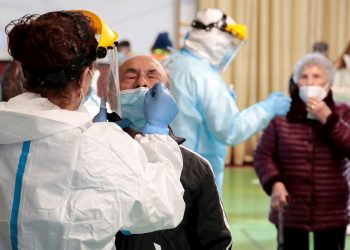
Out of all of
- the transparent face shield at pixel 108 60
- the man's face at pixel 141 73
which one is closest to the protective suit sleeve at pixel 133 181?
the transparent face shield at pixel 108 60

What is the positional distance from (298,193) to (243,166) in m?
6.15

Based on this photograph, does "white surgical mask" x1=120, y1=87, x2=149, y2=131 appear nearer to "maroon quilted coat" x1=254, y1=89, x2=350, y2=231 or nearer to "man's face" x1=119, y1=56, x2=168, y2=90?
"man's face" x1=119, y1=56, x2=168, y2=90

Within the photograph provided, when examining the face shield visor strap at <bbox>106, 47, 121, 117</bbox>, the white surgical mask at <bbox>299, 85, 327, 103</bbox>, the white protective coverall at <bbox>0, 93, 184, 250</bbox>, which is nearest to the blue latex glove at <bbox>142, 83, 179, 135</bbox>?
the face shield visor strap at <bbox>106, 47, 121, 117</bbox>

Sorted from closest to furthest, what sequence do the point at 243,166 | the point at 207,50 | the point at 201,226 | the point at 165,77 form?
the point at 201,226 → the point at 165,77 → the point at 207,50 → the point at 243,166

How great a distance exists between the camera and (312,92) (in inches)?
132

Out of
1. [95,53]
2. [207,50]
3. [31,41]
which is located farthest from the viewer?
[207,50]

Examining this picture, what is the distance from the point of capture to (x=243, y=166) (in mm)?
9398

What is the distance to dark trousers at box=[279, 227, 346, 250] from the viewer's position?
128 inches

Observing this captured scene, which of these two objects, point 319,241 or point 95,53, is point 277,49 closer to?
point 319,241

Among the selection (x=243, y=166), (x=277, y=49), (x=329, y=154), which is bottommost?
(x=243, y=166)

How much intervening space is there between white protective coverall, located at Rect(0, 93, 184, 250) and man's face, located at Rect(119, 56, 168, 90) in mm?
743

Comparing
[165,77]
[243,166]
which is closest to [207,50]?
[165,77]

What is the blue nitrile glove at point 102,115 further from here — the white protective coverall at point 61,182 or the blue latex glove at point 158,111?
the white protective coverall at point 61,182

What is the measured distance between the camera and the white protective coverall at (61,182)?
61.7 inches
